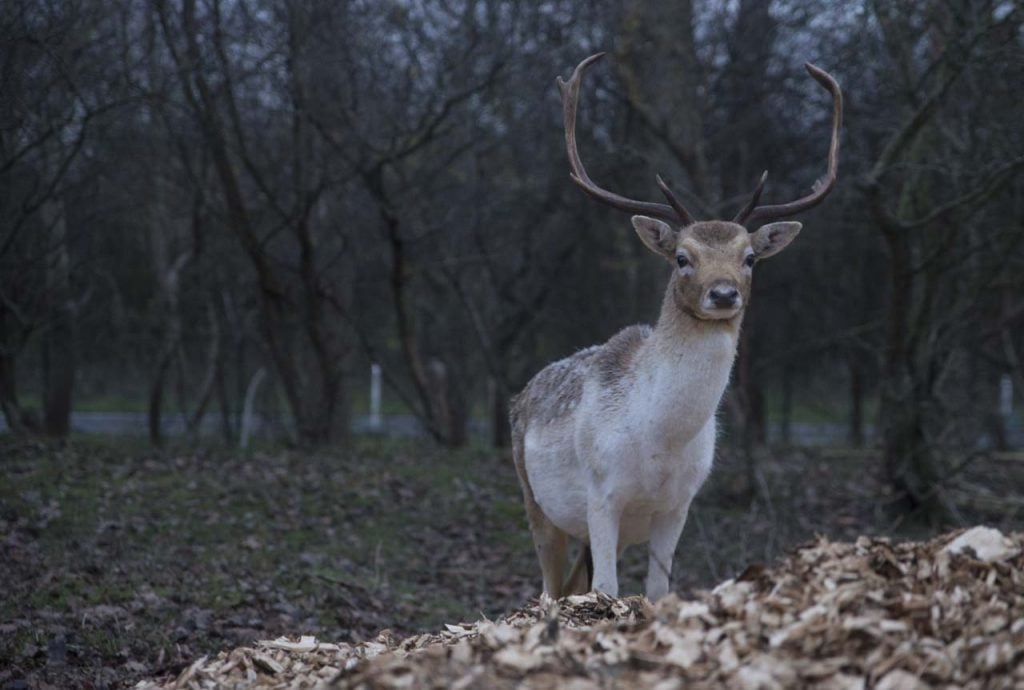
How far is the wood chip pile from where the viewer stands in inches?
169

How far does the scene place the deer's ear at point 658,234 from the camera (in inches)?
290

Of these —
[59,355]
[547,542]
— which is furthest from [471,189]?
[547,542]

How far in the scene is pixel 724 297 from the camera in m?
6.61

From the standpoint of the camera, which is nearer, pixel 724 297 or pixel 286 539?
pixel 724 297

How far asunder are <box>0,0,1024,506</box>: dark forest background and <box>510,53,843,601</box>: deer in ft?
13.3

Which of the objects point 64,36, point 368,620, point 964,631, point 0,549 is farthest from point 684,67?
point 964,631

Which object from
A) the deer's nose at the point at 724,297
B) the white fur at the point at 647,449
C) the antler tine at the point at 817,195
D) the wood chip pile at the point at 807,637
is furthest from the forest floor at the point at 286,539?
the wood chip pile at the point at 807,637

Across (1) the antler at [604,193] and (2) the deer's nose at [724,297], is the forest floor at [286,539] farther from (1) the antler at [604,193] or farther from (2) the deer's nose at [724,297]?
(1) the antler at [604,193]

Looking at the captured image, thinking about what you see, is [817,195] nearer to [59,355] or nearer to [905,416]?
[905,416]

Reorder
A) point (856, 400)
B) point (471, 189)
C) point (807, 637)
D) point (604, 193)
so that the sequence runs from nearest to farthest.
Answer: point (807, 637)
point (604, 193)
point (471, 189)
point (856, 400)

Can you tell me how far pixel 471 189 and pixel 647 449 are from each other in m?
10.8

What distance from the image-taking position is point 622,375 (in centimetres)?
740

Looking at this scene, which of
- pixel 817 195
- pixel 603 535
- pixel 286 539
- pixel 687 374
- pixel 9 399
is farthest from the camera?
pixel 9 399

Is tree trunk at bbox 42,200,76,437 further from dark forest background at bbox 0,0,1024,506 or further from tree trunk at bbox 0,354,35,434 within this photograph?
tree trunk at bbox 0,354,35,434
